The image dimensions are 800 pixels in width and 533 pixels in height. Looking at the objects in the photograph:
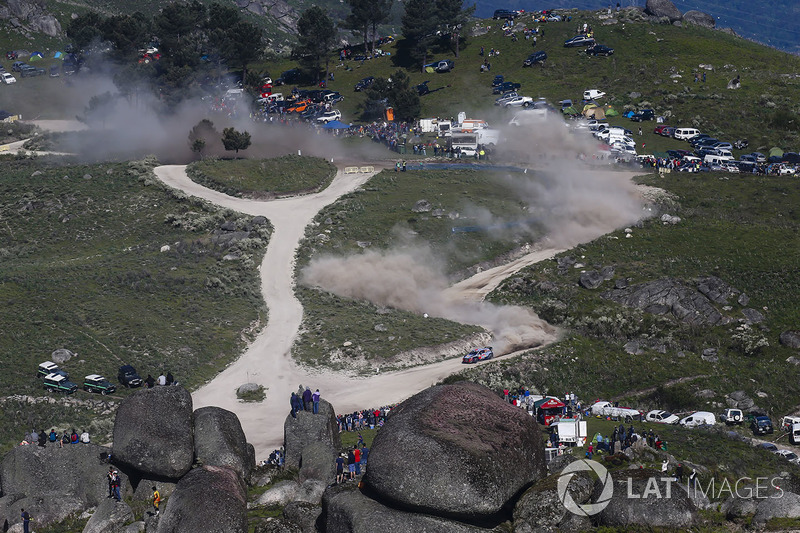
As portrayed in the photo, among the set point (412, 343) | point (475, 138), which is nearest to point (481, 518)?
point (412, 343)

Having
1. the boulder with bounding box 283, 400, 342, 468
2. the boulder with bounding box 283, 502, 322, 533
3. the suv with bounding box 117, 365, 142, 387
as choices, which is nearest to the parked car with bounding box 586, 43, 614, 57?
the suv with bounding box 117, 365, 142, 387

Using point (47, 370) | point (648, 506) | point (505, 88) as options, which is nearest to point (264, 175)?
point (505, 88)

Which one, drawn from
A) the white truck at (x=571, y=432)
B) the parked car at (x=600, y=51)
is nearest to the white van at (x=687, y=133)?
the parked car at (x=600, y=51)

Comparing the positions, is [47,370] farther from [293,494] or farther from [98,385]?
[293,494]

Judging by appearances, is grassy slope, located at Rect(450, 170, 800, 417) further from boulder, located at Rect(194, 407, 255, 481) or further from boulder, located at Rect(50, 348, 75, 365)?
boulder, located at Rect(50, 348, 75, 365)

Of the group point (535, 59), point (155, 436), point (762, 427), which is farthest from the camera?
point (535, 59)
